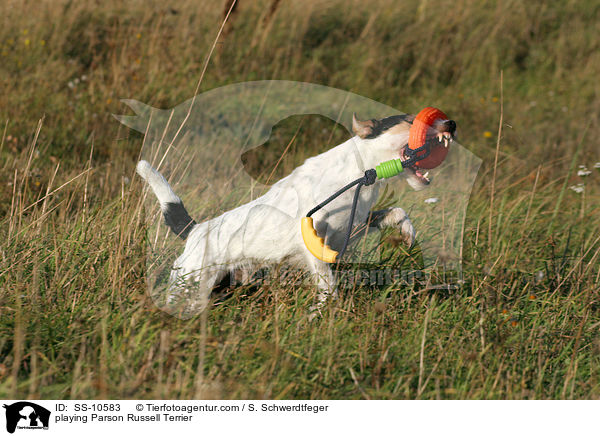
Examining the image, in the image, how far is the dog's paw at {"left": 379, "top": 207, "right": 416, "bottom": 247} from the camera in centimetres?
269

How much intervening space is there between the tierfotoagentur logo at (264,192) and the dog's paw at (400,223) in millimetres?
67

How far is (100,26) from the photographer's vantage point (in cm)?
638

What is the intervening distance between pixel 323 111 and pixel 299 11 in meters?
4.18

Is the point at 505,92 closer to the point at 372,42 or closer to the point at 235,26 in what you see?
the point at 372,42

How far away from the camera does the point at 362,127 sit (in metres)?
2.39

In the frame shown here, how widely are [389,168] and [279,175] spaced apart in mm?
1184

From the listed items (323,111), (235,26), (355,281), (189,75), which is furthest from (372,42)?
(355,281)

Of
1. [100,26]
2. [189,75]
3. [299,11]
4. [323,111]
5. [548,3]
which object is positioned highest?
[548,3]

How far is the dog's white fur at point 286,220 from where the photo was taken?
2.41 m

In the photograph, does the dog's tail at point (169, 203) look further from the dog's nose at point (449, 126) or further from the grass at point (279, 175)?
the dog's nose at point (449, 126)

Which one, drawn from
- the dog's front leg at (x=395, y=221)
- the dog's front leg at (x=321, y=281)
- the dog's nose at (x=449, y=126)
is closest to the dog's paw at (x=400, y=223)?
the dog's front leg at (x=395, y=221)
